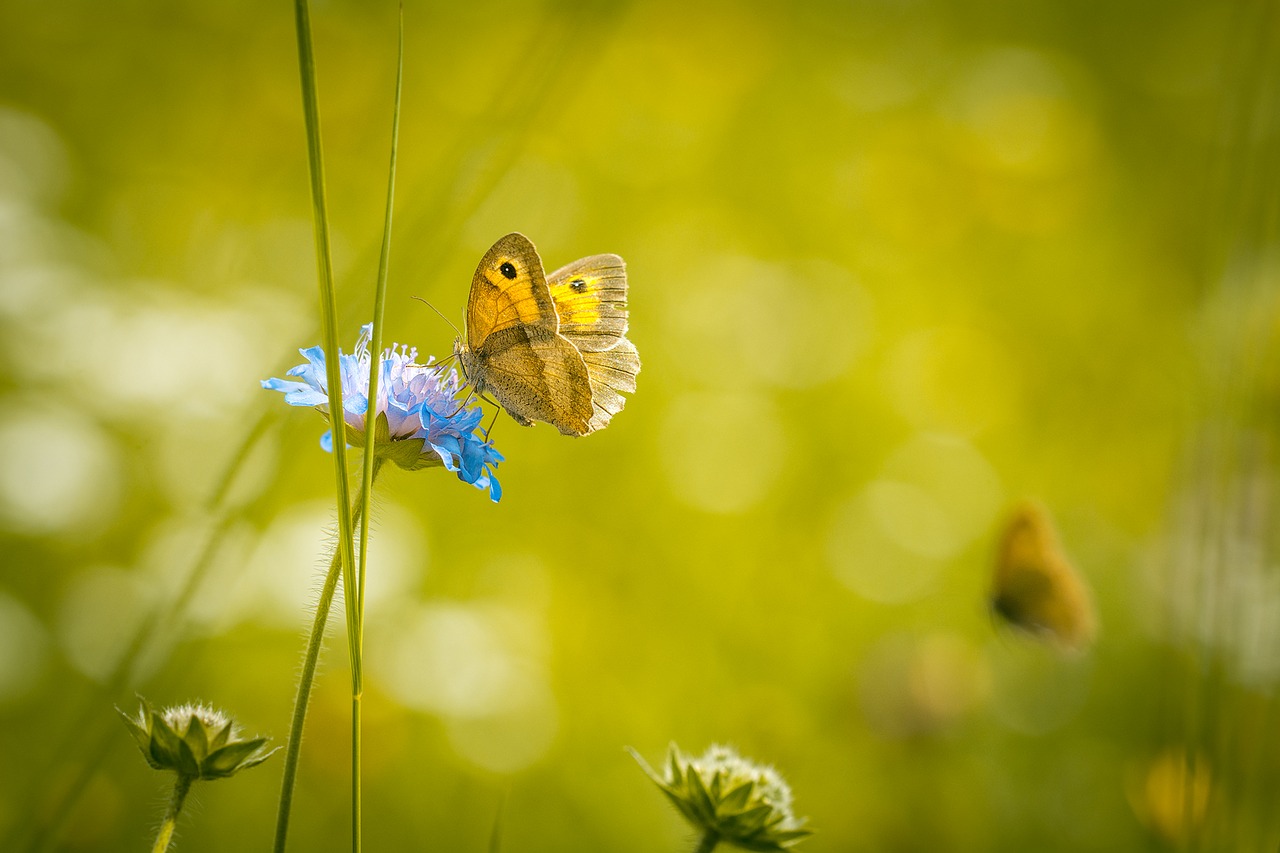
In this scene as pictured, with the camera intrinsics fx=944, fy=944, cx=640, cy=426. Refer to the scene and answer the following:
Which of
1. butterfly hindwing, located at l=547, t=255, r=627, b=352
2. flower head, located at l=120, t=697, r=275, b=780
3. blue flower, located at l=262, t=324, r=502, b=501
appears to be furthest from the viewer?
butterfly hindwing, located at l=547, t=255, r=627, b=352

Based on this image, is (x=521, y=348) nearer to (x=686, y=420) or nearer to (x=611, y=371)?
(x=611, y=371)

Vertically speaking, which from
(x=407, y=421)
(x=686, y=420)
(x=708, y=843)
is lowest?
(x=708, y=843)

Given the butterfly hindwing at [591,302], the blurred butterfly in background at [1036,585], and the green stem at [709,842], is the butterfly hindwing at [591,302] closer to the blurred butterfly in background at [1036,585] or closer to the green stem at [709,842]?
the green stem at [709,842]

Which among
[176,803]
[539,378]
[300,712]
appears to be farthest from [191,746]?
[539,378]

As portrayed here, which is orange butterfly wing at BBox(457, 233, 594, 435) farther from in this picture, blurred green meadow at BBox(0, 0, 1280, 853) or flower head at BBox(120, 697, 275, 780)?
flower head at BBox(120, 697, 275, 780)

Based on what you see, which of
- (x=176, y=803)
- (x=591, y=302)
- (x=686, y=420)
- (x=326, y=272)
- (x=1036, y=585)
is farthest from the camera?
(x=686, y=420)

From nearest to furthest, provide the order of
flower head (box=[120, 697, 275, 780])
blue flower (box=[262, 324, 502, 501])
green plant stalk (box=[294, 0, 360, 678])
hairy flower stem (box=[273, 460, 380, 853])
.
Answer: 1. green plant stalk (box=[294, 0, 360, 678])
2. hairy flower stem (box=[273, 460, 380, 853])
3. flower head (box=[120, 697, 275, 780])
4. blue flower (box=[262, 324, 502, 501])

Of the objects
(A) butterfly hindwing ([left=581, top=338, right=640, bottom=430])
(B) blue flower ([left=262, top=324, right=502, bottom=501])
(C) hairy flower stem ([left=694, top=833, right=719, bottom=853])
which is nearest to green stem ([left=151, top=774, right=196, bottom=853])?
(B) blue flower ([left=262, top=324, right=502, bottom=501])
